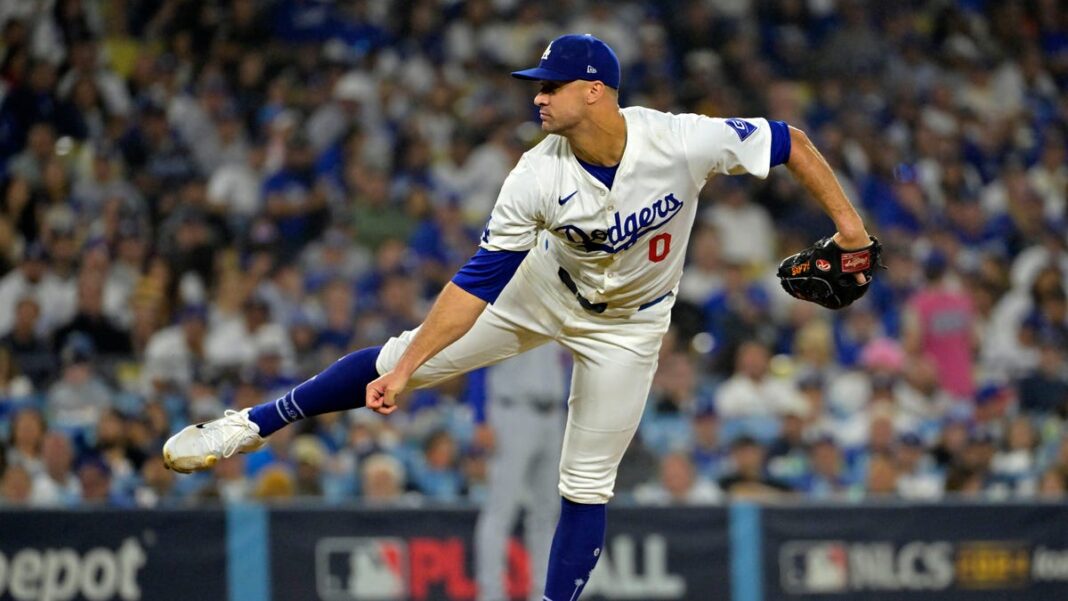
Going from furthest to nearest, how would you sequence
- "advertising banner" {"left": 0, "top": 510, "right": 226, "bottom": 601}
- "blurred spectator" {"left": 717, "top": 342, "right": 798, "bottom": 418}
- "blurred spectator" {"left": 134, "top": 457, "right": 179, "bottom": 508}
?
"blurred spectator" {"left": 717, "top": 342, "right": 798, "bottom": 418} < "blurred spectator" {"left": 134, "top": 457, "right": 179, "bottom": 508} < "advertising banner" {"left": 0, "top": 510, "right": 226, "bottom": 601}

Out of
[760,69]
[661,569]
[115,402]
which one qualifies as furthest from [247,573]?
[760,69]

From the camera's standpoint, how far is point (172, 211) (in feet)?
34.4

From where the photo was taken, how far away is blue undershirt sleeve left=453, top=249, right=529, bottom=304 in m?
5.09

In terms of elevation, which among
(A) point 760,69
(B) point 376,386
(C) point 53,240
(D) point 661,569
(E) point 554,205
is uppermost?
(A) point 760,69

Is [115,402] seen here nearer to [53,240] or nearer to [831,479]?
[53,240]

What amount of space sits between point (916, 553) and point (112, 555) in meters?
4.40

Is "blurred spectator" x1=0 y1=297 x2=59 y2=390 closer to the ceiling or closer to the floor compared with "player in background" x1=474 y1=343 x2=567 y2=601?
closer to the ceiling

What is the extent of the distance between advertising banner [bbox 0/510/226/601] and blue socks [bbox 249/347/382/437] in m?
2.53

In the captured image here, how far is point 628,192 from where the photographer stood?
17.1 feet

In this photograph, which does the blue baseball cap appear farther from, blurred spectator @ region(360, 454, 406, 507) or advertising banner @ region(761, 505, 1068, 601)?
advertising banner @ region(761, 505, 1068, 601)

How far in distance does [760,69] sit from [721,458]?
4889 millimetres

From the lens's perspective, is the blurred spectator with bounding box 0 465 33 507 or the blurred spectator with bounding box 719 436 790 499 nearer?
the blurred spectator with bounding box 0 465 33 507

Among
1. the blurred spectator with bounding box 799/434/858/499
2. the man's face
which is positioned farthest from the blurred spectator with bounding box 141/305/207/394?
the man's face

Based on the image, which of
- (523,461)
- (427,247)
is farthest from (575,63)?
(427,247)
